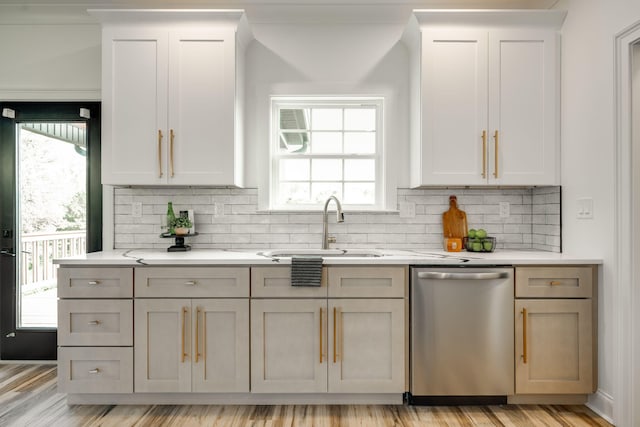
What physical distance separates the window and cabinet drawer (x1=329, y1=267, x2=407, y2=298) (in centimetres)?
91

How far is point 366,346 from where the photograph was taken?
2535 mm

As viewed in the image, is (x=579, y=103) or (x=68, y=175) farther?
(x=68, y=175)

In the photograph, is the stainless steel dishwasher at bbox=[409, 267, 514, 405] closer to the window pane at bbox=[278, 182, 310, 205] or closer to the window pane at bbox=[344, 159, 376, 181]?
the window pane at bbox=[344, 159, 376, 181]

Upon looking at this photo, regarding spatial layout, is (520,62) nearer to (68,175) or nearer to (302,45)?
(302,45)

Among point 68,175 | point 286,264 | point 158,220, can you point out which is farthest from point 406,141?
point 68,175

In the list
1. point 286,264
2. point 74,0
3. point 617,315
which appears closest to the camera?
point 617,315

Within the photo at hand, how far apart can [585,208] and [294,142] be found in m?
2.08

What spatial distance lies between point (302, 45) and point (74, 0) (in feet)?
5.55

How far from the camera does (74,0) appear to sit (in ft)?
10.1

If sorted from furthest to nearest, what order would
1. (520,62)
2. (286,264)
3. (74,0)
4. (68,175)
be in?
(68,175)
(74,0)
(520,62)
(286,264)

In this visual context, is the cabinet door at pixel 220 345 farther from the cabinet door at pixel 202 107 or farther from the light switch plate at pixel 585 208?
the light switch plate at pixel 585 208

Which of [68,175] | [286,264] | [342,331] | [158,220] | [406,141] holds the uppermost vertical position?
[406,141]

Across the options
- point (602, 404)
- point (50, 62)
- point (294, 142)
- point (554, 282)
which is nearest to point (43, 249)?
point (50, 62)

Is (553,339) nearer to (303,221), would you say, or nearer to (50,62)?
(303,221)
